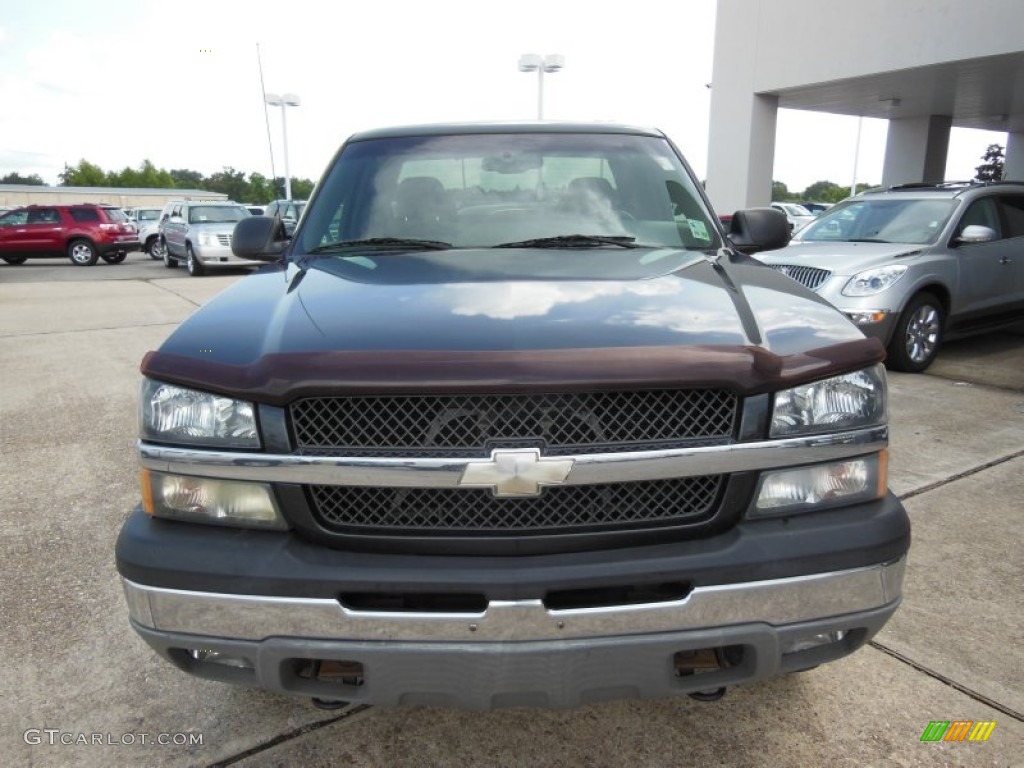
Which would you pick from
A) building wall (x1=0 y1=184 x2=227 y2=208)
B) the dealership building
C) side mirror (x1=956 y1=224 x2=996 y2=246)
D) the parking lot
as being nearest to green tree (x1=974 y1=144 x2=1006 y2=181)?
the dealership building

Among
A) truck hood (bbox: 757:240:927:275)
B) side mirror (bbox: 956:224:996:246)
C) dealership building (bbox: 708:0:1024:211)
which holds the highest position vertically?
dealership building (bbox: 708:0:1024:211)

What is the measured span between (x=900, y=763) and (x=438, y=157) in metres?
2.68

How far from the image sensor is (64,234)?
22688 mm

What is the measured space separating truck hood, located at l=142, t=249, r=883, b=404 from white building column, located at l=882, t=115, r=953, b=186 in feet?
60.9

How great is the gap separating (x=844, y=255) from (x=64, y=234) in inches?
904

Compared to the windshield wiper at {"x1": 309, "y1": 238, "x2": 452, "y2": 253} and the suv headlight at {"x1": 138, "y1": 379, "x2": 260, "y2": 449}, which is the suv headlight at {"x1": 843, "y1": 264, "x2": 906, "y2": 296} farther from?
the suv headlight at {"x1": 138, "y1": 379, "x2": 260, "y2": 449}

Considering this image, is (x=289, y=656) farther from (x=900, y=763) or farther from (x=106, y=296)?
(x=106, y=296)

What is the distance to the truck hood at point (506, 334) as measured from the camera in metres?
1.72

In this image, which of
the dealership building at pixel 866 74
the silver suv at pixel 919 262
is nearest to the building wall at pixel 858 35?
the dealership building at pixel 866 74

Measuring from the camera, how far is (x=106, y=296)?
14016 mm

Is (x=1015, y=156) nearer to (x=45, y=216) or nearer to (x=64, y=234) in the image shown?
(x=64, y=234)

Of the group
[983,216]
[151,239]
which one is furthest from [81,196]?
[983,216]

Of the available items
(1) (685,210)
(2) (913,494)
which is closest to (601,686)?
(1) (685,210)

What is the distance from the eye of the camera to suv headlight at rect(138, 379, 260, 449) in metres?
1.81
